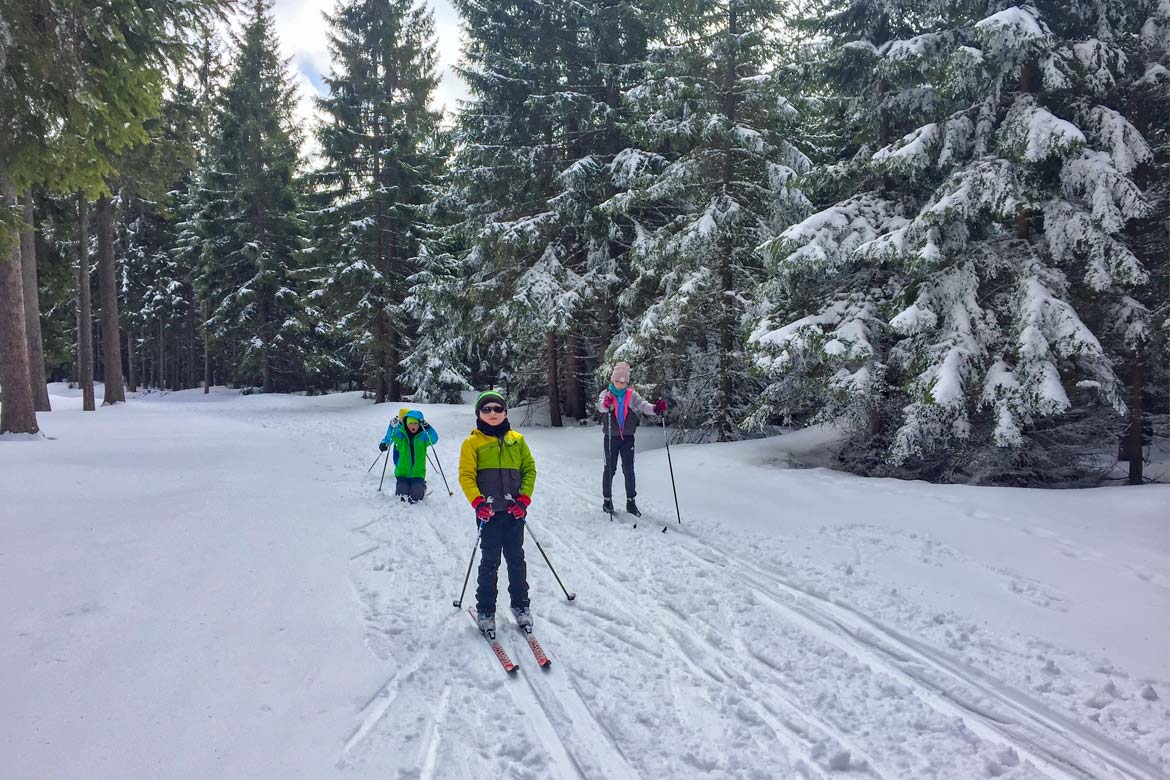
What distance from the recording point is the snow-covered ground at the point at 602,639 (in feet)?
10.6

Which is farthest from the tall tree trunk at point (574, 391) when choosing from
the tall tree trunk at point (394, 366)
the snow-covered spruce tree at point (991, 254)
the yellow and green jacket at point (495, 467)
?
the yellow and green jacket at point (495, 467)

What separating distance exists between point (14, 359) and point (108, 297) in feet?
37.3

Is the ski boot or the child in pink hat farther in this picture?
the child in pink hat

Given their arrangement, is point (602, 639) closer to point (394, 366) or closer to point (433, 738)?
point (433, 738)

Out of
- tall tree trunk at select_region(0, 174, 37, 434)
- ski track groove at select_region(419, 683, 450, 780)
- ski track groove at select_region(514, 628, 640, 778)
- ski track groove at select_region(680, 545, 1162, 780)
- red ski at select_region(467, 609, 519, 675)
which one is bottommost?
ski track groove at select_region(680, 545, 1162, 780)

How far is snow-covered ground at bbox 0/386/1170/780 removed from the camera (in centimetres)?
322

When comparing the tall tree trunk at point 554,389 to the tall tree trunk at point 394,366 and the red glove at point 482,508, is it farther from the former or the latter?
the red glove at point 482,508

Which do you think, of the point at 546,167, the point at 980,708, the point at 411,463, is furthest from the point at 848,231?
the point at 546,167

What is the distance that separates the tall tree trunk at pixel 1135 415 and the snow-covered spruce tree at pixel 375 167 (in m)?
22.6

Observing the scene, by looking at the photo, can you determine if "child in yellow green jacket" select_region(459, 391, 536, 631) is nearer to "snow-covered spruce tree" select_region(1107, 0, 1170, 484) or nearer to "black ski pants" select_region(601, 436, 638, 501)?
"black ski pants" select_region(601, 436, 638, 501)

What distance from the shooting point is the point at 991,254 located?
861cm

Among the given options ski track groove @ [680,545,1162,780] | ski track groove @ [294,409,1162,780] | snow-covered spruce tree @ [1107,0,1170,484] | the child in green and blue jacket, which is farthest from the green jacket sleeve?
snow-covered spruce tree @ [1107,0,1170,484]

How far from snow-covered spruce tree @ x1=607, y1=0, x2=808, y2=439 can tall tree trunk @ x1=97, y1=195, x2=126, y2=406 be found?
18641 millimetres

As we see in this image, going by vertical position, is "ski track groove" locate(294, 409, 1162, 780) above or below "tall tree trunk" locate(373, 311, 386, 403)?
below
